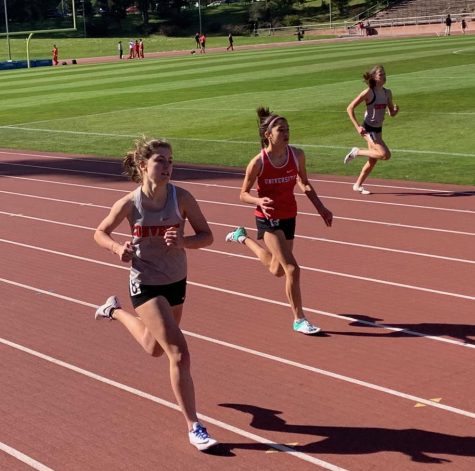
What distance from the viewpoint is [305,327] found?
8891mm

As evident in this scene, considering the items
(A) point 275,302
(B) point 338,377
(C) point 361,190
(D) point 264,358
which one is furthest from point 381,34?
(B) point 338,377

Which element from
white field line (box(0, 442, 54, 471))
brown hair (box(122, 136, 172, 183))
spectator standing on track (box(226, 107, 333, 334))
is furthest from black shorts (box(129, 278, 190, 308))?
spectator standing on track (box(226, 107, 333, 334))

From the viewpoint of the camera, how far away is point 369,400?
724 cm

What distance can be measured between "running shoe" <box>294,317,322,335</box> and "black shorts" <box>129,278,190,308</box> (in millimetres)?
2499

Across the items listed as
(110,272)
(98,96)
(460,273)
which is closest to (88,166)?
(110,272)

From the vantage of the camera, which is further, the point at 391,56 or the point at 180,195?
the point at 391,56

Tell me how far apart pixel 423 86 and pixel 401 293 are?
24.3m

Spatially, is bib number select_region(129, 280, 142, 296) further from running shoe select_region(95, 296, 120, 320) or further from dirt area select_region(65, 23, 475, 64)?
dirt area select_region(65, 23, 475, 64)

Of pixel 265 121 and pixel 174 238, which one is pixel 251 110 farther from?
pixel 174 238

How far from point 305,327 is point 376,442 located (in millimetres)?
2487

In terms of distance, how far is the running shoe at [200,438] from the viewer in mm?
6387

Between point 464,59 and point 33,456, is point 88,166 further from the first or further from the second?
point 464,59

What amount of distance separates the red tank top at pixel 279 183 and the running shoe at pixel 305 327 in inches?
37.2

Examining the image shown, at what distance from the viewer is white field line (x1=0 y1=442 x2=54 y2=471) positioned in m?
6.34
